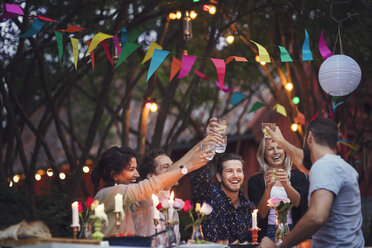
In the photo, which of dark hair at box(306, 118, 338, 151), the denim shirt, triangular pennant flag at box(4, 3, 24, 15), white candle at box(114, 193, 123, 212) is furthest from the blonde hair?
triangular pennant flag at box(4, 3, 24, 15)

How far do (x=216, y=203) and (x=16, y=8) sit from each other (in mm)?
2727

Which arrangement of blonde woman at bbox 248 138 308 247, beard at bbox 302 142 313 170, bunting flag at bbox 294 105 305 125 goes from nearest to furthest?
beard at bbox 302 142 313 170 → blonde woman at bbox 248 138 308 247 → bunting flag at bbox 294 105 305 125

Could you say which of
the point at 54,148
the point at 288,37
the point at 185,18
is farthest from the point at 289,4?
the point at 54,148

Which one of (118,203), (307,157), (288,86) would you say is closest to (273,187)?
(307,157)

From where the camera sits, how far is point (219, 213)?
527 centimetres

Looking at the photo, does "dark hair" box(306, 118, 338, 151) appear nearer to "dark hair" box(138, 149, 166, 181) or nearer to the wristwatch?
the wristwatch

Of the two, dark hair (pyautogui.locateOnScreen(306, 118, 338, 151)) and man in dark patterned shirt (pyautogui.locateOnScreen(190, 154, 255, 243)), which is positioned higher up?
dark hair (pyautogui.locateOnScreen(306, 118, 338, 151))

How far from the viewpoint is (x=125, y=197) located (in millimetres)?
4285

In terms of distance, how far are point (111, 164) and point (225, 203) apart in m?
1.16

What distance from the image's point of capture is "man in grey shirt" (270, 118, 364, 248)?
3582mm

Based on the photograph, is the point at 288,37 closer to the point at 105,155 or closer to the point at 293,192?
the point at 293,192

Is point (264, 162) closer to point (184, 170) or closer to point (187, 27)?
point (184, 170)

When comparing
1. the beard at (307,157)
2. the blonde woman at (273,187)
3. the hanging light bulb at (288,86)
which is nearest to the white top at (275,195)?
the blonde woman at (273,187)

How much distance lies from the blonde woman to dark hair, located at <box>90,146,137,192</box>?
4.01 feet
